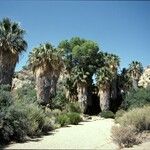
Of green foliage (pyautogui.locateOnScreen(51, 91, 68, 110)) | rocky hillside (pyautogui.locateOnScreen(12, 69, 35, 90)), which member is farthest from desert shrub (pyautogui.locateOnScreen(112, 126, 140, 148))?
rocky hillside (pyautogui.locateOnScreen(12, 69, 35, 90))

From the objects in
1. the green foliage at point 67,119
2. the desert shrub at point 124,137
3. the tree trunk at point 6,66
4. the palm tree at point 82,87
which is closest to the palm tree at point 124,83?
the palm tree at point 82,87

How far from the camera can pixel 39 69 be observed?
131 ft

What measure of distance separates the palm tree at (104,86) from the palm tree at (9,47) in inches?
848

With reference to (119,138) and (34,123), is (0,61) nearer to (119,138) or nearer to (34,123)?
(34,123)

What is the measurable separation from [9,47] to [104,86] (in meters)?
23.9

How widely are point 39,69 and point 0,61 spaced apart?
847 cm

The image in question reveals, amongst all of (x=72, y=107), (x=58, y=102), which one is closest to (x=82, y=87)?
(x=58, y=102)

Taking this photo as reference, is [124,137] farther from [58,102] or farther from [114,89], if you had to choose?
[114,89]

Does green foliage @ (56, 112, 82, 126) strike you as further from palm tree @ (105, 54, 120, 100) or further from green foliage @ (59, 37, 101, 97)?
palm tree @ (105, 54, 120, 100)

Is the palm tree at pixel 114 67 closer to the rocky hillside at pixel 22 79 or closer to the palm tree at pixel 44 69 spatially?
the palm tree at pixel 44 69

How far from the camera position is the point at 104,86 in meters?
52.2

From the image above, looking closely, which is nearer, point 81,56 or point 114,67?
point 114,67

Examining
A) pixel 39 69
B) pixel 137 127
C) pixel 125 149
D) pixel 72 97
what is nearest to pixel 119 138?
pixel 125 149

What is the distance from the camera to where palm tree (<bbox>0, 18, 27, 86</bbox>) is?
32.1 m
